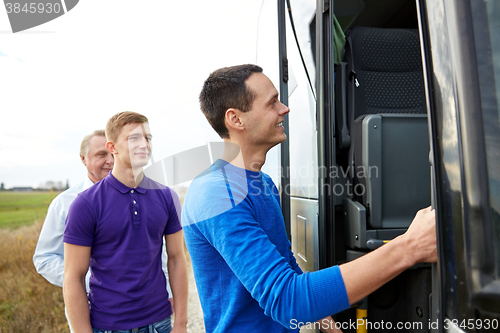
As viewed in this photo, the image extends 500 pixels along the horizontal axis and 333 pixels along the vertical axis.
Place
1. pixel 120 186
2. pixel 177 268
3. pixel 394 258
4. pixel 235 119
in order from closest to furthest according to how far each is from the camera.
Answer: pixel 394 258, pixel 235 119, pixel 120 186, pixel 177 268

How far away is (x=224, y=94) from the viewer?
1.36 m

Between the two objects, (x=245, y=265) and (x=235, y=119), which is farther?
(x=235, y=119)

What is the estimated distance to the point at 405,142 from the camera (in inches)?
71.2

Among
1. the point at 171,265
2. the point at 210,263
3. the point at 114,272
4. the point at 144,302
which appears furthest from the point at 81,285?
the point at 210,263

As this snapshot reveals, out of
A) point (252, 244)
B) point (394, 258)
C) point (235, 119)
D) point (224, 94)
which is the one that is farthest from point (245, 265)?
point (224, 94)

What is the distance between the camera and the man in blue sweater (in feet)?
2.67

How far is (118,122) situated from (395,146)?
157 centimetres

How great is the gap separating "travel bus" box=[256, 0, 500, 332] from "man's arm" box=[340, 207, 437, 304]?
3.0 inches

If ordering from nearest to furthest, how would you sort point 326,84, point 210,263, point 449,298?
point 449,298 → point 210,263 → point 326,84

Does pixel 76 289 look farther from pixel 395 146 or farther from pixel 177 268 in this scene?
pixel 395 146

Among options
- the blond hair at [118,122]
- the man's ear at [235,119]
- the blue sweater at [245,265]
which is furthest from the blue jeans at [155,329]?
the man's ear at [235,119]

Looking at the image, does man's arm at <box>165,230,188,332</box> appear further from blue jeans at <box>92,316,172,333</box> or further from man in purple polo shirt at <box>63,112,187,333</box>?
blue jeans at <box>92,316,172,333</box>

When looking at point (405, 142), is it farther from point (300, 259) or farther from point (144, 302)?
point (144, 302)

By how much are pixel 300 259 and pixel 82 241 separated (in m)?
1.34
